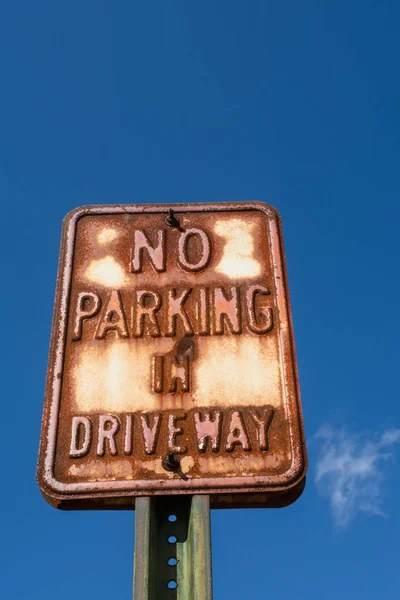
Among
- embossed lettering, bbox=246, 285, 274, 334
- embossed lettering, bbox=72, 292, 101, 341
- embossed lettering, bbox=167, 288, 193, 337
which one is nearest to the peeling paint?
embossed lettering, bbox=246, 285, 274, 334

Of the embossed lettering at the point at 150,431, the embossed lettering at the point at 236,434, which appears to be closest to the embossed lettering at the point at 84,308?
the embossed lettering at the point at 150,431

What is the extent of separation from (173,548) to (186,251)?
6.01 feet

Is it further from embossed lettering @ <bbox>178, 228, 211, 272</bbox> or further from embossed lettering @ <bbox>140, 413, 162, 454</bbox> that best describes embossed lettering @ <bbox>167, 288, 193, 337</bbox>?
embossed lettering @ <bbox>140, 413, 162, 454</bbox>

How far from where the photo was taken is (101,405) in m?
3.47

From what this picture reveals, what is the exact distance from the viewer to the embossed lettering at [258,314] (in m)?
3.75

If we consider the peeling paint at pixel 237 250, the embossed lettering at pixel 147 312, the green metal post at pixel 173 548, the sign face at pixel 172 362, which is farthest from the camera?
the peeling paint at pixel 237 250

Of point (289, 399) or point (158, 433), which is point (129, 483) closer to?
point (158, 433)

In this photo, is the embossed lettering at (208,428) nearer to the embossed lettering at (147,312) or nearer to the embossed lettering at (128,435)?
the embossed lettering at (128,435)

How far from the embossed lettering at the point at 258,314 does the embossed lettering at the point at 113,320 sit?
2.45ft

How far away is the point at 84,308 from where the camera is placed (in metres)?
3.84

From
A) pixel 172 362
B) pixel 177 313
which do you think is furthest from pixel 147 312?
pixel 172 362

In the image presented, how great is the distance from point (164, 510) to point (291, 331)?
125 cm

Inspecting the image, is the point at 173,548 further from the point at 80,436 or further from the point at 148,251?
the point at 148,251

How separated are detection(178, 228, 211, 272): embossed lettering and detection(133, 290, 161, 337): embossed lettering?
0.31 metres
